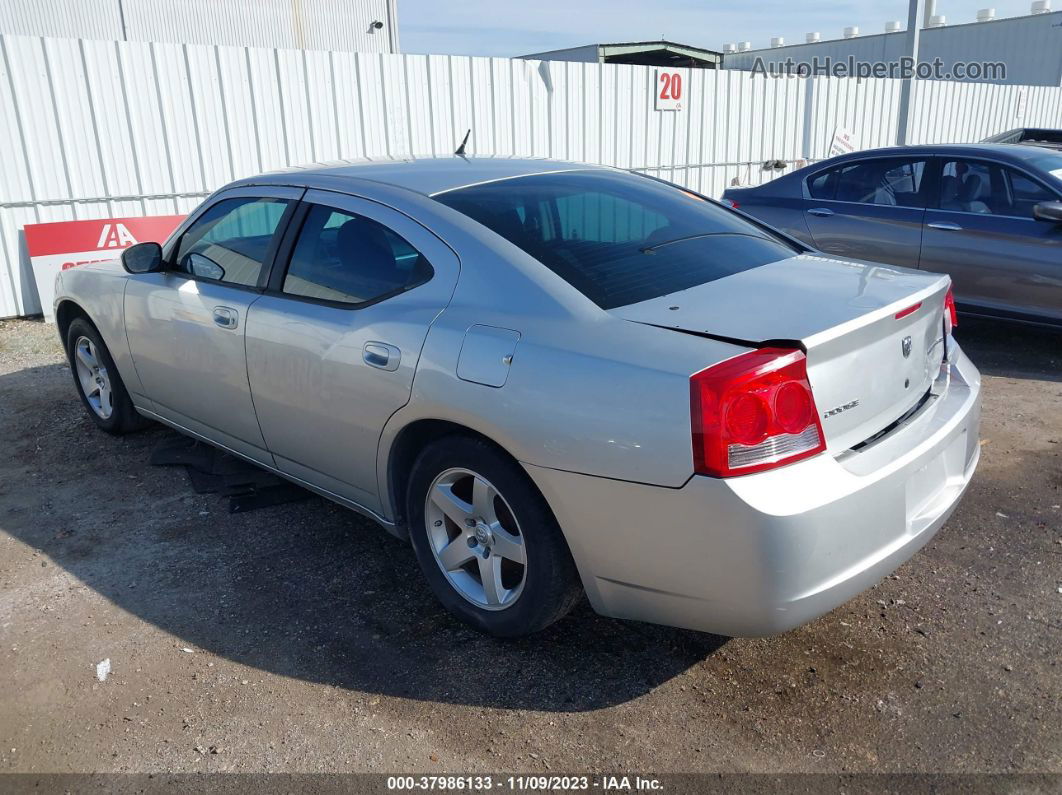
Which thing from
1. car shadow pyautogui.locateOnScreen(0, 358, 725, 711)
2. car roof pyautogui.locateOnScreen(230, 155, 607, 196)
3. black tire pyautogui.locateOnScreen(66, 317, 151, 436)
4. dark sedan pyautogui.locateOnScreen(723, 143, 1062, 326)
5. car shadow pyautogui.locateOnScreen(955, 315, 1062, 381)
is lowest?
car shadow pyautogui.locateOnScreen(955, 315, 1062, 381)

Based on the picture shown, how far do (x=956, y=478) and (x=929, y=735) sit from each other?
2.82ft

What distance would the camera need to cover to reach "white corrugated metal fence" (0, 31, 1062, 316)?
827cm

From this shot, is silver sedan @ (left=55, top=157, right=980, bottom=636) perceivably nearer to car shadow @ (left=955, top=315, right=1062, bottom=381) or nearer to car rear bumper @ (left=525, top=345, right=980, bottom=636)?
car rear bumper @ (left=525, top=345, right=980, bottom=636)

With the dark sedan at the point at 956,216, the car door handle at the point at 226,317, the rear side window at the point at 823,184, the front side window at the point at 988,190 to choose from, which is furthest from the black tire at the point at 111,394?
the front side window at the point at 988,190

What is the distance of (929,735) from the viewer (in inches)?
100

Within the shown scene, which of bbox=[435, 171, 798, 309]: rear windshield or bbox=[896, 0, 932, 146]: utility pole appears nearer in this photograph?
bbox=[435, 171, 798, 309]: rear windshield

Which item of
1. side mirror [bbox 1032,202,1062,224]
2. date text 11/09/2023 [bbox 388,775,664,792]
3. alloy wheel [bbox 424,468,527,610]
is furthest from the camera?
side mirror [bbox 1032,202,1062,224]

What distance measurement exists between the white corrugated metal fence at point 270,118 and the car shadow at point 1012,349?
5.56 metres

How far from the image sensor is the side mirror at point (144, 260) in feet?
14.2

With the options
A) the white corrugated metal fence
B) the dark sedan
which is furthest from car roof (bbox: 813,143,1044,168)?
the white corrugated metal fence

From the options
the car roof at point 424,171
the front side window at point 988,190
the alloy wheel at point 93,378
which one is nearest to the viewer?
the car roof at point 424,171

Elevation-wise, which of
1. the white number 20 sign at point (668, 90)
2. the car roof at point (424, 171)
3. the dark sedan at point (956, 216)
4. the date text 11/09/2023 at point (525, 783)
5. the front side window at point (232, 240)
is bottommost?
the date text 11/09/2023 at point (525, 783)

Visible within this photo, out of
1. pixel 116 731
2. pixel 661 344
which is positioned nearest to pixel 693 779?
pixel 661 344

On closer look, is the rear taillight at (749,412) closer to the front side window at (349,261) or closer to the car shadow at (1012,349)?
the front side window at (349,261)
